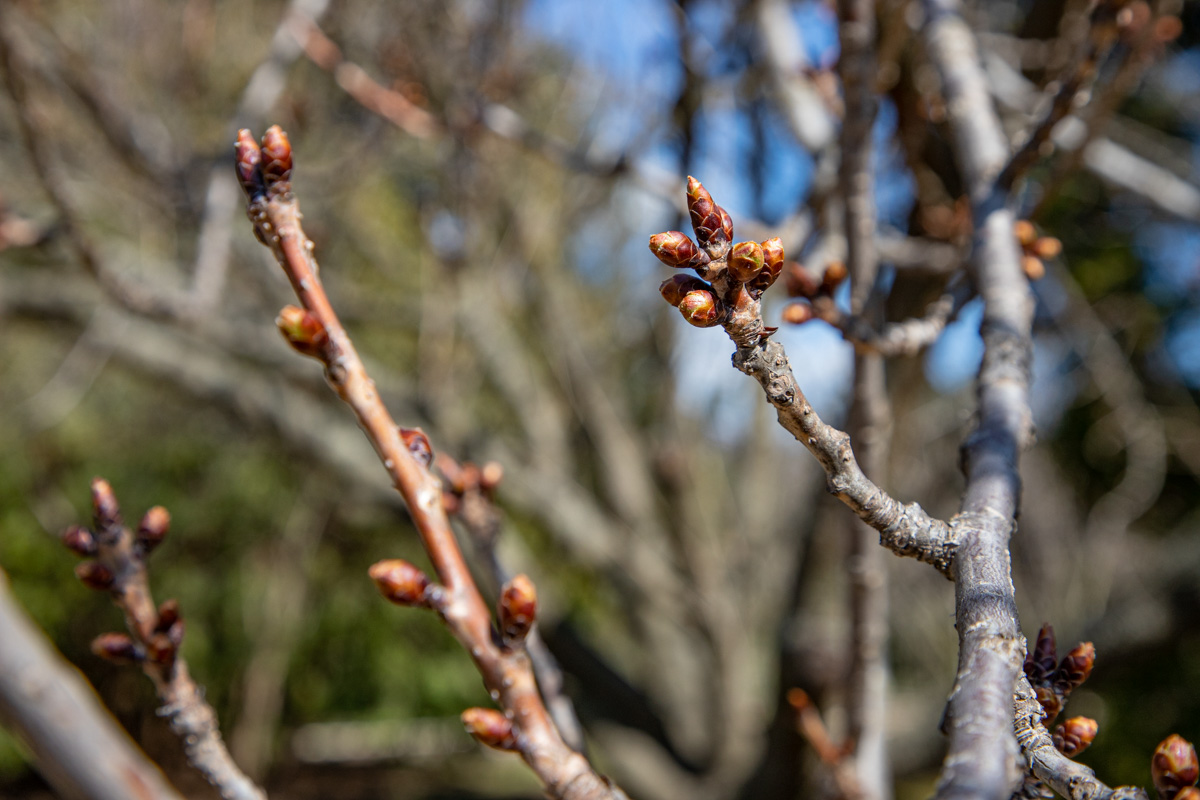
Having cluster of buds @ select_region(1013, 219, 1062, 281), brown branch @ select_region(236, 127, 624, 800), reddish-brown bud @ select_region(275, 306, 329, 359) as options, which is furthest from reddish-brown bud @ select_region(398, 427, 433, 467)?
cluster of buds @ select_region(1013, 219, 1062, 281)

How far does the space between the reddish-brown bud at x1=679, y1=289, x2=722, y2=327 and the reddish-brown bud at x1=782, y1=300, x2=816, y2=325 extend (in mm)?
406

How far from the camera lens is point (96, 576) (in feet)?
2.72

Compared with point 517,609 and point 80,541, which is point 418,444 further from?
point 80,541

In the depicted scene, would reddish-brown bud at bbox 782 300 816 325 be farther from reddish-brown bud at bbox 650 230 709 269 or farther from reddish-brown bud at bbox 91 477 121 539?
reddish-brown bud at bbox 91 477 121 539

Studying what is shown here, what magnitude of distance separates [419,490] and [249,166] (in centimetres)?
31

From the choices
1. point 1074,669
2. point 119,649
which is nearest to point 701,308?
point 1074,669

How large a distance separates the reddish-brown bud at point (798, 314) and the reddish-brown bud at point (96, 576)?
778 millimetres

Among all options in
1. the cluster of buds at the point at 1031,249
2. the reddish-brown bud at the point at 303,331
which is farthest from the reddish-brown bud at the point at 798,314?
the reddish-brown bud at the point at 303,331

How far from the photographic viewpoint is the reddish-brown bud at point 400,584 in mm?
741

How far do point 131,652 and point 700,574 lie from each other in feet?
9.36

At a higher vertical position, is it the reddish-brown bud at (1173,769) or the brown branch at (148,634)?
the brown branch at (148,634)

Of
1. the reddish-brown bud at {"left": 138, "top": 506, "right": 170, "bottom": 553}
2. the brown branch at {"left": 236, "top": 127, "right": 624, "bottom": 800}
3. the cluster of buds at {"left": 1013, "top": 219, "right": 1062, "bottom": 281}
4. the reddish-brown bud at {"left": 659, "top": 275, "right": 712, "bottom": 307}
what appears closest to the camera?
the reddish-brown bud at {"left": 659, "top": 275, "right": 712, "bottom": 307}

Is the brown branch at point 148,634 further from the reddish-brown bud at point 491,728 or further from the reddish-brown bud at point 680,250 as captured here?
the reddish-brown bud at point 680,250

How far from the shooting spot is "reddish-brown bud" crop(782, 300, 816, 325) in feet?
3.17
